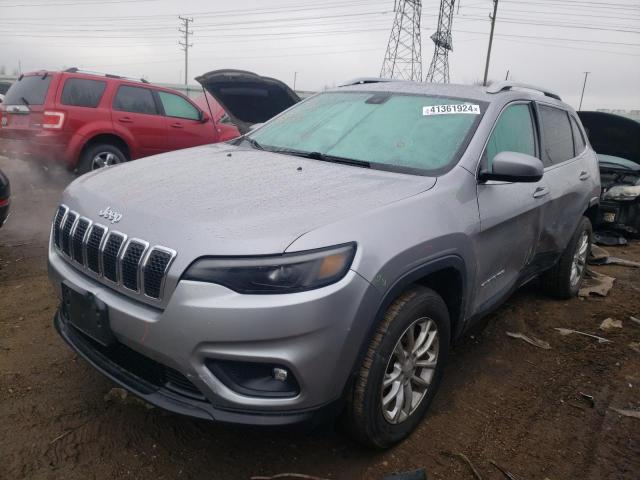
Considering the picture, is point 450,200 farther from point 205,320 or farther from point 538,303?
point 538,303

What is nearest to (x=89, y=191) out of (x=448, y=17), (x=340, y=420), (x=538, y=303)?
(x=340, y=420)

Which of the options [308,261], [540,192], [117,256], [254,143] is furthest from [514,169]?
[117,256]

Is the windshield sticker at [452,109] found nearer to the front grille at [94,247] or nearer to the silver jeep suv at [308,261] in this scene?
the silver jeep suv at [308,261]

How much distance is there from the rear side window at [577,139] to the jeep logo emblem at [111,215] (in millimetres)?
3701

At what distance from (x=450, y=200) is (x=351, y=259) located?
798 mm

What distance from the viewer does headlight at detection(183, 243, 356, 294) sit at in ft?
6.08

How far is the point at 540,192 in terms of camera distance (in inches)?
133

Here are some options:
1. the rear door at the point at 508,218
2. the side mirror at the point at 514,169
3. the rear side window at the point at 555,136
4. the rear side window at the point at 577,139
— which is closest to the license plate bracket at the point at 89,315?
the rear door at the point at 508,218

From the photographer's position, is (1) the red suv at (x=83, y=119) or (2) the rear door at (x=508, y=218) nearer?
(2) the rear door at (x=508, y=218)

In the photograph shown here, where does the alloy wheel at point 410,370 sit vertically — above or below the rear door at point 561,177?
below

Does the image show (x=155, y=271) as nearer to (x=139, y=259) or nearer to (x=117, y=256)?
(x=139, y=259)

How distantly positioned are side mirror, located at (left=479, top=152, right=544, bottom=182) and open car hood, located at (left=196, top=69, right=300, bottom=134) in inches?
166

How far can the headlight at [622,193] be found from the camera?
6930 mm

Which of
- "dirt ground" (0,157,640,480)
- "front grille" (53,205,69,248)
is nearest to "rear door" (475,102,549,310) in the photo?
"dirt ground" (0,157,640,480)
